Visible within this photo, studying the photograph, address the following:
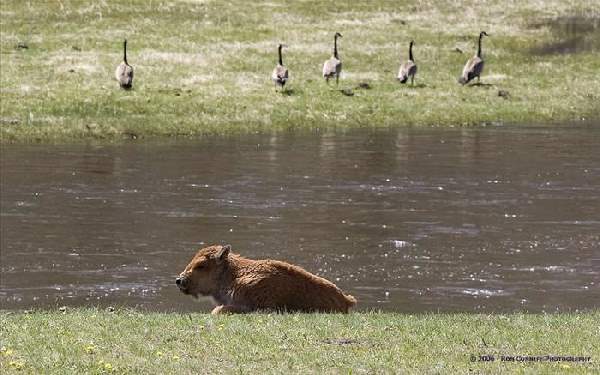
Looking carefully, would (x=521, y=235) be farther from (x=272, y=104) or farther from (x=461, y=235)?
(x=272, y=104)

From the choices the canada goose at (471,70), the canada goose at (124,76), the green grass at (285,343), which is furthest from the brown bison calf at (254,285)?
the canada goose at (471,70)

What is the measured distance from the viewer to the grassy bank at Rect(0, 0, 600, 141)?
48.8 m

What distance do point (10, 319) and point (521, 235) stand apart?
15.9 m

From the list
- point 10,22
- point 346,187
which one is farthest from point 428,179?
point 10,22

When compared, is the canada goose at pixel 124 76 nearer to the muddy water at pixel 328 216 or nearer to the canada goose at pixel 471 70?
the muddy water at pixel 328 216

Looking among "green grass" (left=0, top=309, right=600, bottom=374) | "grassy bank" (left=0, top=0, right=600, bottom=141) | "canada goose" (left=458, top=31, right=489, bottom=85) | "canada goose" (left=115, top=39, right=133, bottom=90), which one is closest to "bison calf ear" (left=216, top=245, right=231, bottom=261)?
"green grass" (left=0, top=309, right=600, bottom=374)

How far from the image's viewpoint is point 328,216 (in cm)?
3180

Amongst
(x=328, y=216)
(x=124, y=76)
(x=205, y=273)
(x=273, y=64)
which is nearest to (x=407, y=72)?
(x=273, y=64)

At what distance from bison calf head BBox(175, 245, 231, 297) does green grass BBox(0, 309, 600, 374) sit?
727mm

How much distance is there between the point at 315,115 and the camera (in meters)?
50.2

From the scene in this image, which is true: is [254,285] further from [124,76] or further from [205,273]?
[124,76]

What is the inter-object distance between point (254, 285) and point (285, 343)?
306 centimetres

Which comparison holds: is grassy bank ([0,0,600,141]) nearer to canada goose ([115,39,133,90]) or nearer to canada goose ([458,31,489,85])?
canada goose ([115,39,133,90])

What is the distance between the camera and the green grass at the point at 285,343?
13.2 m
